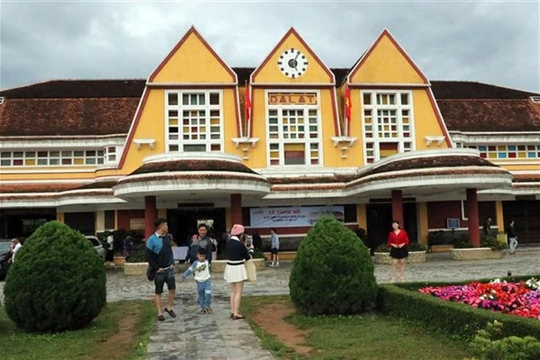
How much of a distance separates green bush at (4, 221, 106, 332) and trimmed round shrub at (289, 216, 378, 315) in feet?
12.4

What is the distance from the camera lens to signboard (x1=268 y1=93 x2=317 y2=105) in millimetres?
30094

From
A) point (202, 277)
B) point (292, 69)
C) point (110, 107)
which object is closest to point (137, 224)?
point (110, 107)

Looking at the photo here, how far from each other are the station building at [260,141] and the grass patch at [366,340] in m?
16.5

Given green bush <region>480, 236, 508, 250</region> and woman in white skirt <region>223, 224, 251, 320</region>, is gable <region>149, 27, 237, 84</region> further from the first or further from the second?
woman in white skirt <region>223, 224, 251, 320</region>

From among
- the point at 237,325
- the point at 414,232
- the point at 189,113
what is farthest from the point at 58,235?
the point at 414,232

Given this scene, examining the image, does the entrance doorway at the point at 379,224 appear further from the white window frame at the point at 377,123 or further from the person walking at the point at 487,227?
the person walking at the point at 487,227

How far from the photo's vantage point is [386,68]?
3120 cm

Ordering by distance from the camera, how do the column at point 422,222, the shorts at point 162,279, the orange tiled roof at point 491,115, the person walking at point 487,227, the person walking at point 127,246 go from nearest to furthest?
the shorts at point 162,279 → the person walking at point 127,246 → the person walking at point 487,227 → the column at point 422,222 → the orange tiled roof at point 491,115

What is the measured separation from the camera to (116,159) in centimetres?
3039

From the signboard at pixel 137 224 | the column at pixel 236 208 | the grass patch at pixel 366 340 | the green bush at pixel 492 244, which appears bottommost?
the grass patch at pixel 366 340

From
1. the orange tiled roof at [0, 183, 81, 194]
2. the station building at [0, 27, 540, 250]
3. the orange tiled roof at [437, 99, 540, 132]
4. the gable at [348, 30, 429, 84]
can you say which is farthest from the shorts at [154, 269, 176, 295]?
the orange tiled roof at [437, 99, 540, 132]

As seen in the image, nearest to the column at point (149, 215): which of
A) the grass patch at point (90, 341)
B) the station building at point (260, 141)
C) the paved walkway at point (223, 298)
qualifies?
Result: the paved walkway at point (223, 298)

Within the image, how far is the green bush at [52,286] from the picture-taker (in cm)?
993

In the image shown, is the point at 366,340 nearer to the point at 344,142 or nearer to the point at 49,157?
the point at 344,142
